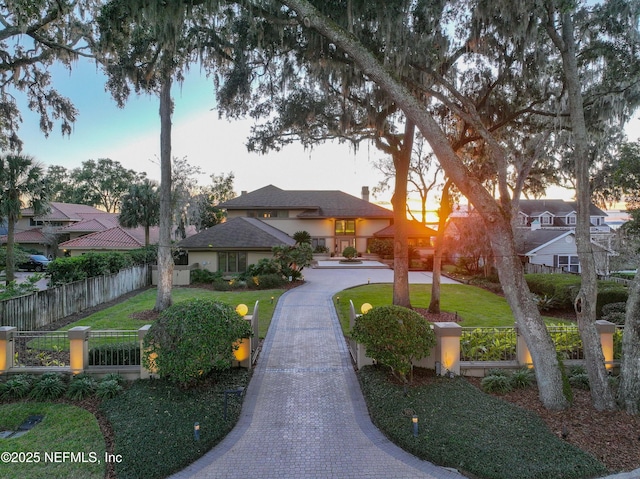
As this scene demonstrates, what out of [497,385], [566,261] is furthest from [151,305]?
[566,261]

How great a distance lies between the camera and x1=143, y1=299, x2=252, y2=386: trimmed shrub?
6.92m

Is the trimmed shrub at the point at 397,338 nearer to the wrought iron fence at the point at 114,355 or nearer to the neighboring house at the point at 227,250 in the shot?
the wrought iron fence at the point at 114,355

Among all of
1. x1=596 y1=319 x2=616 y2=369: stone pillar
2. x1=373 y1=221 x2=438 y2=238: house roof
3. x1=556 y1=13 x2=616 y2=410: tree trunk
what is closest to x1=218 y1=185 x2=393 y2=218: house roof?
x1=373 y1=221 x2=438 y2=238: house roof

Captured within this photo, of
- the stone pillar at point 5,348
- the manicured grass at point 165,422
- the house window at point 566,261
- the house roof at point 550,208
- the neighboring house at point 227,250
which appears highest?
the house roof at point 550,208

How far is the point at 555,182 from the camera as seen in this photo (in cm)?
1692

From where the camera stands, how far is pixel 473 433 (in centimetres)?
571

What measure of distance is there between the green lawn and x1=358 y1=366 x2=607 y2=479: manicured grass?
5.61 metres

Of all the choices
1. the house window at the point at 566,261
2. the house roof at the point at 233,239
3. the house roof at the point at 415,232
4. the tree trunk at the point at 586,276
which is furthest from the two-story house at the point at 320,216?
the tree trunk at the point at 586,276

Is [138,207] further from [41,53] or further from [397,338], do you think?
[397,338]

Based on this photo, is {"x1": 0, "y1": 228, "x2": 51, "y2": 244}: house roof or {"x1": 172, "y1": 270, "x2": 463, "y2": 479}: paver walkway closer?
{"x1": 172, "y1": 270, "x2": 463, "y2": 479}: paver walkway

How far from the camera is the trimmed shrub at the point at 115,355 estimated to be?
821cm

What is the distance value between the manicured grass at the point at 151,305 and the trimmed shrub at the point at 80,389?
5.25 metres

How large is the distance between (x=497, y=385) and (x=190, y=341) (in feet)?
19.6

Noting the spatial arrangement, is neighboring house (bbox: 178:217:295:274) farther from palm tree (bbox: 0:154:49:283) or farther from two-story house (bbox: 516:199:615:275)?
two-story house (bbox: 516:199:615:275)
